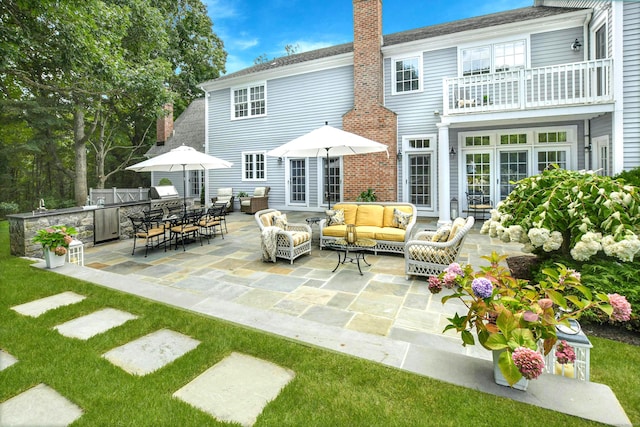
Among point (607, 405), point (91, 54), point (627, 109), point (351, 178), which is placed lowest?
point (607, 405)

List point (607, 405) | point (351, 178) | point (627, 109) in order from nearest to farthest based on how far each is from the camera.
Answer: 1. point (607, 405)
2. point (627, 109)
3. point (351, 178)

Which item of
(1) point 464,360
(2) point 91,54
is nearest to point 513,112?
(1) point 464,360

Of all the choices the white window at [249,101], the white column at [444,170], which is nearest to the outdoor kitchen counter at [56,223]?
the white window at [249,101]

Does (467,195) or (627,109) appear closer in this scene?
(627,109)

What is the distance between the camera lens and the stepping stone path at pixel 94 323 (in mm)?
3221

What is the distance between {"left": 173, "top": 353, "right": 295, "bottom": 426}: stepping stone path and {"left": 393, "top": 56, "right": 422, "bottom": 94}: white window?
1078 cm

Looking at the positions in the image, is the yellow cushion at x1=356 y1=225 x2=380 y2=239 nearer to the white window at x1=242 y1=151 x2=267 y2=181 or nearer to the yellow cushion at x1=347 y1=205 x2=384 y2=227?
the yellow cushion at x1=347 y1=205 x2=384 y2=227

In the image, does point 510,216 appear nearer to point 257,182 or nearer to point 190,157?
point 190,157

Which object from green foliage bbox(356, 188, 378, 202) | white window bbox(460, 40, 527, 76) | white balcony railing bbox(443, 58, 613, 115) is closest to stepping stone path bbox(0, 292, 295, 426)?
green foliage bbox(356, 188, 378, 202)

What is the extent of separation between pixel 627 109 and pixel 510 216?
6.32m

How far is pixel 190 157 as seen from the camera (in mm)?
8109

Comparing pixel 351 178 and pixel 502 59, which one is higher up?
pixel 502 59

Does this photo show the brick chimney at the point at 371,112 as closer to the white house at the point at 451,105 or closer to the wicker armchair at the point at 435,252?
the white house at the point at 451,105

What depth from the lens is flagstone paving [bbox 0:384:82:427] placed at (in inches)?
79.7
